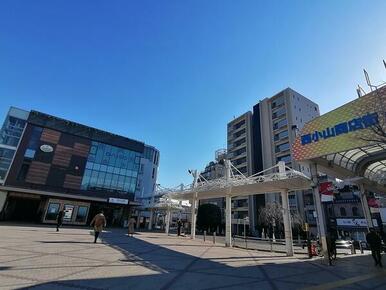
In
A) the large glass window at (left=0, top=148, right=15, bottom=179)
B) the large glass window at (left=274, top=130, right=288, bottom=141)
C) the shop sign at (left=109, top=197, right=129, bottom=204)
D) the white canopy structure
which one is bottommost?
the white canopy structure

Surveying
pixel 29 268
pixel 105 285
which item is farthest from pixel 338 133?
pixel 29 268

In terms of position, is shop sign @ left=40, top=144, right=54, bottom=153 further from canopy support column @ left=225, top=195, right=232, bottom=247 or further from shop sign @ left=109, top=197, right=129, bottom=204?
canopy support column @ left=225, top=195, right=232, bottom=247

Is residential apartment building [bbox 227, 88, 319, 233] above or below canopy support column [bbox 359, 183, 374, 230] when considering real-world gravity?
above

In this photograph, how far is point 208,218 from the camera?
45531 millimetres

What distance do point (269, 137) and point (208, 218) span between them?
21.7 m

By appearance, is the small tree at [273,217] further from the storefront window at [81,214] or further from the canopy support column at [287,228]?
the storefront window at [81,214]

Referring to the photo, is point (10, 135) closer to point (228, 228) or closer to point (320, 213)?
point (228, 228)

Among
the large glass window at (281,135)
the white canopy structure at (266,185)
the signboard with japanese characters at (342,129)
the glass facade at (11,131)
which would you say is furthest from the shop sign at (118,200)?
the large glass window at (281,135)

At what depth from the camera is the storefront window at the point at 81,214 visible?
34.8 metres

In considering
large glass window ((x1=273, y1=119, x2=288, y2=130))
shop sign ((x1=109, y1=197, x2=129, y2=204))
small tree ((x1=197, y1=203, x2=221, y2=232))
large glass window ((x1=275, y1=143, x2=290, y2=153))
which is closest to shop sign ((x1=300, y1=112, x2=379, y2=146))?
shop sign ((x1=109, y1=197, x2=129, y2=204))

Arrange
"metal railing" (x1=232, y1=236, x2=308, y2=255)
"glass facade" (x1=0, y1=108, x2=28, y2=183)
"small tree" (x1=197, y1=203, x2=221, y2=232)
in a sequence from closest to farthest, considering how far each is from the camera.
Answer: "metal railing" (x1=232, y1=236, x2=308, y2=255) < "glass facade" (x1=0, y1=108, x2=28, y2=183) < "small tree" (x1=197, y1=203, x2=221, y2=232)

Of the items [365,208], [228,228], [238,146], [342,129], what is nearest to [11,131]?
[228,228]

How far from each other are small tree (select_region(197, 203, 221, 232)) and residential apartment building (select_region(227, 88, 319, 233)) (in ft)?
28.0

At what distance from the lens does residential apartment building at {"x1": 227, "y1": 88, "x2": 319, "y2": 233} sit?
4903 cm
